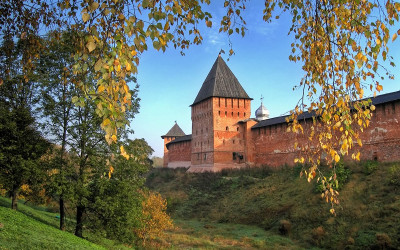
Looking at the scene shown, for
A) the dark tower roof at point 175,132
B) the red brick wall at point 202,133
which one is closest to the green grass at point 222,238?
the red brick wall at point 202,133

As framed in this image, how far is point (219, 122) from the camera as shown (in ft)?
85.7

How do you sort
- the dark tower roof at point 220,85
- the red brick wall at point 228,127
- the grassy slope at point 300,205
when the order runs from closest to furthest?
the grassy slope at point 300,205 < the red brick wall at point 228,127 < the dark tower roof at point 220,85

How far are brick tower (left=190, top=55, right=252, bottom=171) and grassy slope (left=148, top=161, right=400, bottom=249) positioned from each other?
1.87 meters

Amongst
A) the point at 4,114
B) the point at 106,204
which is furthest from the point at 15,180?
the point at 106,204

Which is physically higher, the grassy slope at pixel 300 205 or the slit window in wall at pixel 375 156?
the slit window in wall at pixel 375 156

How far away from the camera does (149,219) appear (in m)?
15.0

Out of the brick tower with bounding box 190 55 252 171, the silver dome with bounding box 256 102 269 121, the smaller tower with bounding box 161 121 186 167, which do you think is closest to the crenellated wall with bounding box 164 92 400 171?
the brick tower with bounding box 190 55 252 171

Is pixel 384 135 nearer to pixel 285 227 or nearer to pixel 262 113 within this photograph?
pixel 285 227

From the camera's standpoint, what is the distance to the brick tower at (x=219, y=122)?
1013 inches

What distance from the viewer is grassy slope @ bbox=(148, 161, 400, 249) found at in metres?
12.5

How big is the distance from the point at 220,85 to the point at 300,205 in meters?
14.0

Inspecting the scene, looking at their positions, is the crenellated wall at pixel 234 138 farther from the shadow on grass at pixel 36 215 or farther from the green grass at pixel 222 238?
the shadow on grass at pixel 36 215

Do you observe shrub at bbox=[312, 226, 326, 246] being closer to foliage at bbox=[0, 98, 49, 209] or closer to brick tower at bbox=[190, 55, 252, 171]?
foliage at bbox=[0, 98, 49, 209]

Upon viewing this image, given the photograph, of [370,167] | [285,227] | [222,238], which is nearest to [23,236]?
[222,238]
